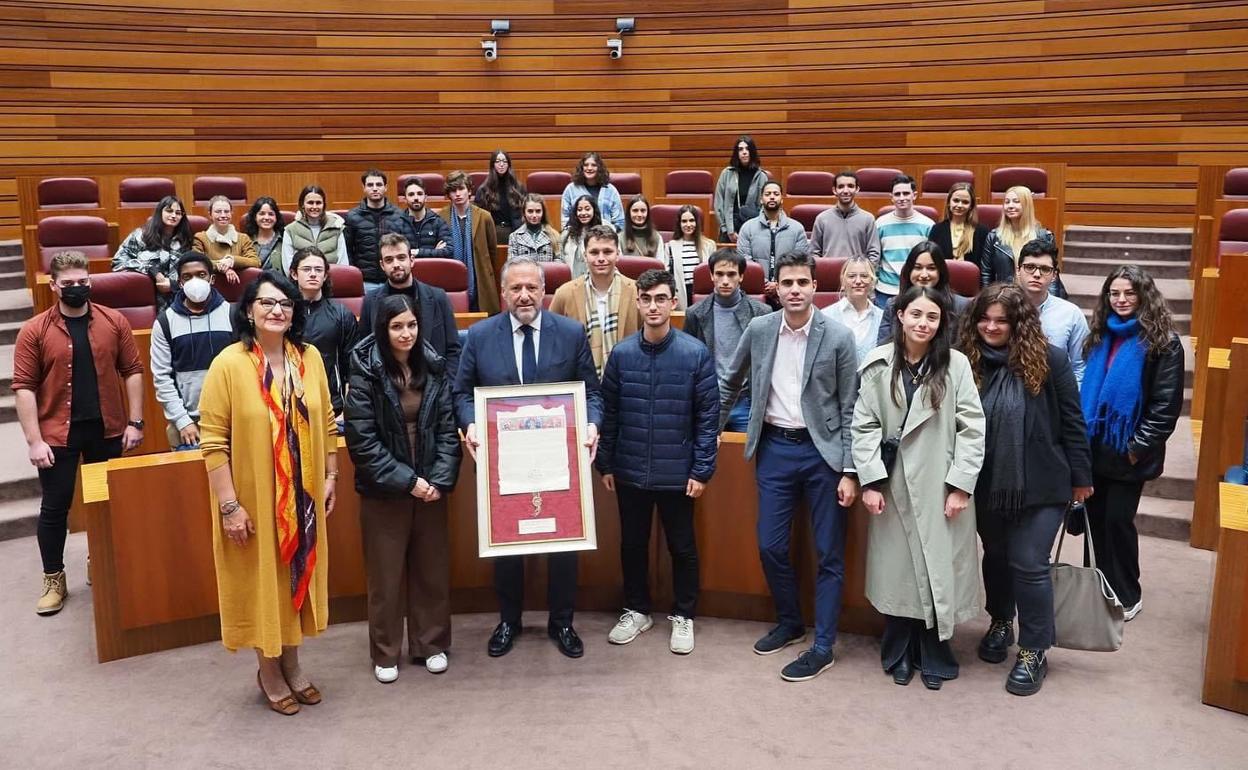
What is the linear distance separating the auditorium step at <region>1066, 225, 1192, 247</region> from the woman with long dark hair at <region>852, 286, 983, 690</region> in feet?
14.1

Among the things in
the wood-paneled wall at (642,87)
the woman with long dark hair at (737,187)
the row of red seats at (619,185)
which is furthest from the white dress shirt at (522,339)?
the wood-paneled wall at (642,87)

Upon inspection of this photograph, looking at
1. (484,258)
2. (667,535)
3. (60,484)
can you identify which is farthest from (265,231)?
(667,535)

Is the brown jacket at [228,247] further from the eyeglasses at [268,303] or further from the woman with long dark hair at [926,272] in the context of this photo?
the woman with long dark hair at [926,272]

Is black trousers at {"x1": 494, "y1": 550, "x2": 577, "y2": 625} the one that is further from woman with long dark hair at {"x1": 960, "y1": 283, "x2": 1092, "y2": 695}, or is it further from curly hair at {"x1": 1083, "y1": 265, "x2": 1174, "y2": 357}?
curly hair at {"x1": 1083, "y1": 265, "x2": 1174, "y2": 357}

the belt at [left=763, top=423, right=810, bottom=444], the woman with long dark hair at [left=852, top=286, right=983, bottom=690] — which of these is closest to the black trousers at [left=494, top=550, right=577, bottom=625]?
the belt at [left=763, top=423, right=810, bottom=444]

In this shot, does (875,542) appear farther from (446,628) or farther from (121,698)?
(121,698)

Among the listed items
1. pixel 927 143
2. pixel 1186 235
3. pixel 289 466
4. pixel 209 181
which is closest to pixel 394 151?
pixel 209 181

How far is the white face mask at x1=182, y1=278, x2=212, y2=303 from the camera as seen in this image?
306 centimetres

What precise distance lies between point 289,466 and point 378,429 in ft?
0.79

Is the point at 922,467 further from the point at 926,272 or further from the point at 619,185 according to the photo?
the point at 619,185

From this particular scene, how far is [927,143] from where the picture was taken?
7070 millimetres

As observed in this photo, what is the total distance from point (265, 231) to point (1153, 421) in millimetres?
3581

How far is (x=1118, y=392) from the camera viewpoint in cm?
280

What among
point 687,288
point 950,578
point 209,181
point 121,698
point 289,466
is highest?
point 209,181
